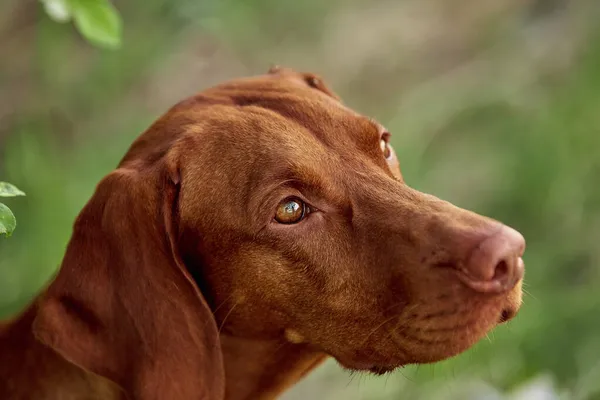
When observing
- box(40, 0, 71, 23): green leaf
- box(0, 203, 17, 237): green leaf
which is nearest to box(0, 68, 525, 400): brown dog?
box(0, 203, 17, 237): green leaf

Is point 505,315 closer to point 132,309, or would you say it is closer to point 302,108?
point 302,108

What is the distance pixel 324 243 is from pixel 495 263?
1.88ft

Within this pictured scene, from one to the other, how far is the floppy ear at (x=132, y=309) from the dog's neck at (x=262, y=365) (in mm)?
267

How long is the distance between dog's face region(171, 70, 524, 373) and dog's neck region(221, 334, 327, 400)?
90mm

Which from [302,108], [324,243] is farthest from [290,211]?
[302,108]

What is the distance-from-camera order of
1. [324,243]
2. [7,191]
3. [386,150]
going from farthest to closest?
[386,150] → [324,243] → [7,191]

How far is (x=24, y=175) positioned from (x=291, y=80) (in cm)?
279

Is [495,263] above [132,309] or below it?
above

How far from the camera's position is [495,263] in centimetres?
212

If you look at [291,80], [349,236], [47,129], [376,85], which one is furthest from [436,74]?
[349,236]

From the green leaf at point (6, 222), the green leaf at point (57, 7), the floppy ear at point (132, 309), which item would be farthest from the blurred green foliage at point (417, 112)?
the green leaf at point (6, 222)

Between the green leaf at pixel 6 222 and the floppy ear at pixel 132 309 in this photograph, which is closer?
the green leaf at pixel 6 222

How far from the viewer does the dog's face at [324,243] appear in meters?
2.30

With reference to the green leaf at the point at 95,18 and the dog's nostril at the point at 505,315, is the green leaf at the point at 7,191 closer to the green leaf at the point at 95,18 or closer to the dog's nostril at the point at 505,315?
the green leaf at the point at 95,18
